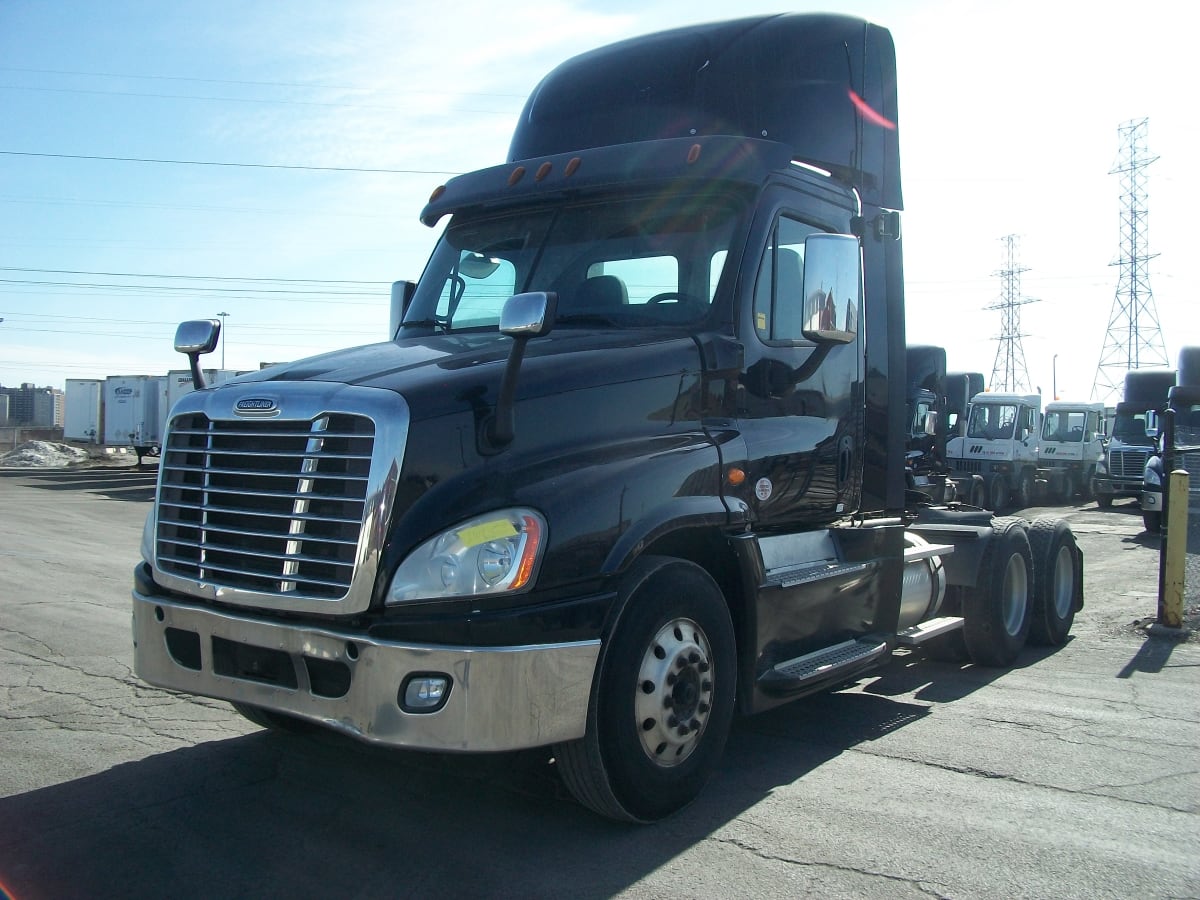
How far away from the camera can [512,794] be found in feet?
15.0

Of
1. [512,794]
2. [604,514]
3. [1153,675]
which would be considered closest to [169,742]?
[512,794]

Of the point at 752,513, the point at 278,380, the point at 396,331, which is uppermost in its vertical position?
the point at 396,331

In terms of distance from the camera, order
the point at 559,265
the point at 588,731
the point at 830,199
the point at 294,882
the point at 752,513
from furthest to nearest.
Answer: the point at 830,199, the point at 559,265, the point at 752,513, the point at 588,731, the point at 294,882

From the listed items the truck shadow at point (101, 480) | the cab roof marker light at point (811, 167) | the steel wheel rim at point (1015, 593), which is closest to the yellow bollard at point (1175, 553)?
the steel wheel rim at point (1015, 593)

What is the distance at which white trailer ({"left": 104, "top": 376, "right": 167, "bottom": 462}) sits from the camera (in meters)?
40.4

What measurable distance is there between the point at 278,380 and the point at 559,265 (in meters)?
1.63

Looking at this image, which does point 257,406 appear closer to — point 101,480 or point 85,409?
point 101,480

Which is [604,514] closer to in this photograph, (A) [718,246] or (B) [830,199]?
(A) [718,246]

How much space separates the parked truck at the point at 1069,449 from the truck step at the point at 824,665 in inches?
998

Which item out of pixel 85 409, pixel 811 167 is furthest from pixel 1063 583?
pixel 85 409

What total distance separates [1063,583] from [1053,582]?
35 cm

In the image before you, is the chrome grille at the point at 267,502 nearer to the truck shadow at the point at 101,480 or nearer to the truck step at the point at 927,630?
the truck step at the point at 927,630

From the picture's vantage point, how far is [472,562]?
367 cm

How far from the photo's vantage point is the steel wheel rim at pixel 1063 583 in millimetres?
8492
